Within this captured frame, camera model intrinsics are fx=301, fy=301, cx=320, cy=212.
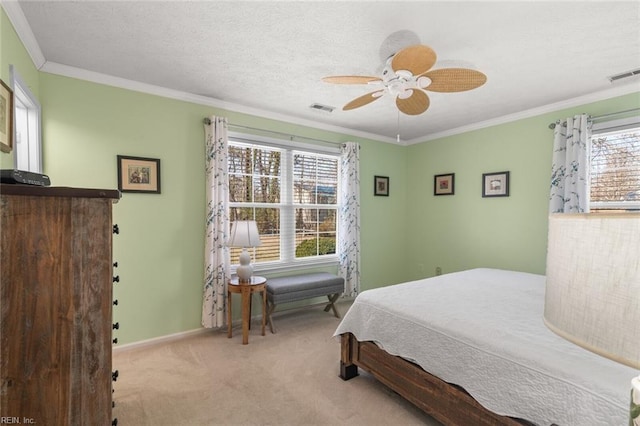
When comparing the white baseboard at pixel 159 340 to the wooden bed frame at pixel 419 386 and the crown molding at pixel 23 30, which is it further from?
the crown molding at pixel 23 30

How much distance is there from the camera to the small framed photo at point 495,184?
379 cm

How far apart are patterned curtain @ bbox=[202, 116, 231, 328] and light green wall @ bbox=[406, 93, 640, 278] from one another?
3126mm

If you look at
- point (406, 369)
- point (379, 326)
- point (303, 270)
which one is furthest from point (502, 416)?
point (303, 270)

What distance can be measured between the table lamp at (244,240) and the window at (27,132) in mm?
1632

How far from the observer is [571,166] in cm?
307

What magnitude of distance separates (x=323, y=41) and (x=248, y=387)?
2591mm

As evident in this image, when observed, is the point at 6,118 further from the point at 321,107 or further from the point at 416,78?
the point at 321,107

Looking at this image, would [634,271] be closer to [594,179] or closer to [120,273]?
[120,273]

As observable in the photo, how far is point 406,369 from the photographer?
1.97 meters

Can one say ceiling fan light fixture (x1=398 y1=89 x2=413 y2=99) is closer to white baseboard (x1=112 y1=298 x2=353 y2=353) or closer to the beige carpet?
the beige carpet

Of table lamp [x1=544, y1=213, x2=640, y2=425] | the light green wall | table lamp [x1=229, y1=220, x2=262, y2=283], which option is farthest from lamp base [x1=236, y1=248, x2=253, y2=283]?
the light green wall

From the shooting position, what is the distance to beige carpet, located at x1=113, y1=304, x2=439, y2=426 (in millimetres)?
1944
